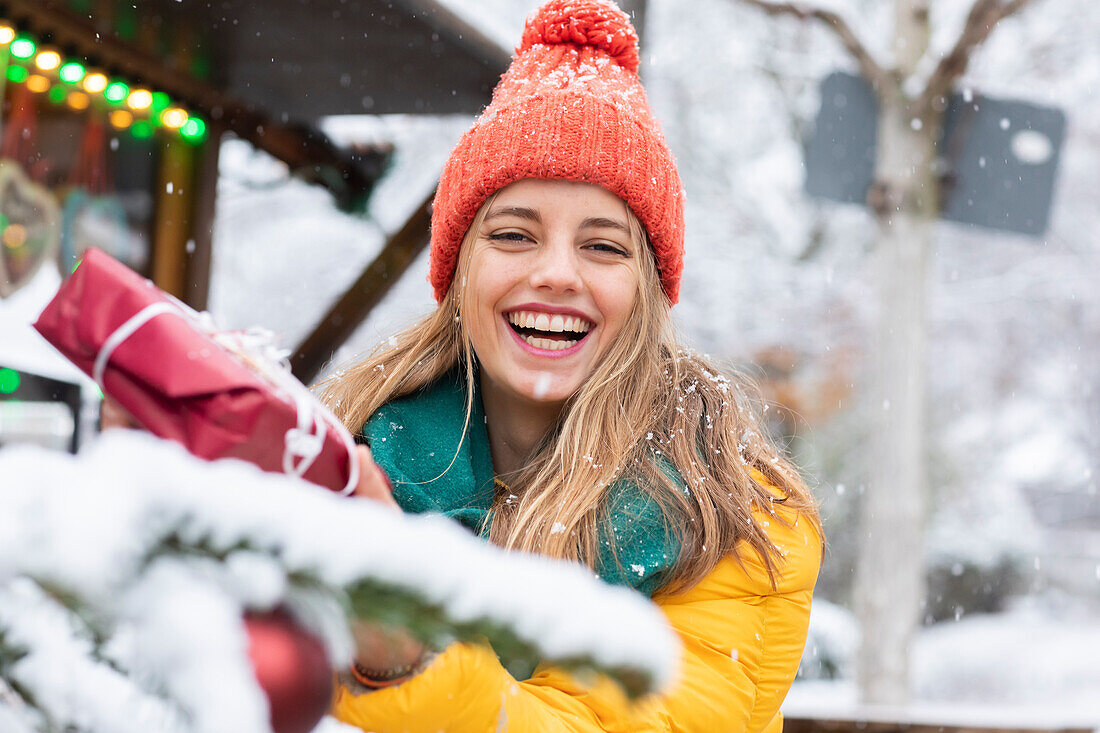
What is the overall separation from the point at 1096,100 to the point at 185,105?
305 inches

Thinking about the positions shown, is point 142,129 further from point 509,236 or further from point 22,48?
point 509,236

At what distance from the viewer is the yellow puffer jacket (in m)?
1.28

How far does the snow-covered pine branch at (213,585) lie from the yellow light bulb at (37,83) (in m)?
3.09

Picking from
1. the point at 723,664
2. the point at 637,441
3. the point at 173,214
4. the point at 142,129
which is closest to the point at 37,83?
the point at 142,129

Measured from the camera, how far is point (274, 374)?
2.34 feet

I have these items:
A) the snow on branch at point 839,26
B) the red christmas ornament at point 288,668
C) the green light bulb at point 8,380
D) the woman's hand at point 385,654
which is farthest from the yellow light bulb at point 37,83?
the snow on branch at point 839,26

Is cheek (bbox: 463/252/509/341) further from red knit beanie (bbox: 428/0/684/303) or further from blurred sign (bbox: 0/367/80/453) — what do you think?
blurred sign (bbox: 0/367/80/453)

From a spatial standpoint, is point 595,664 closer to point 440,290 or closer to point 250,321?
point 440,290

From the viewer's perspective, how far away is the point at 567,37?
73.5 inches

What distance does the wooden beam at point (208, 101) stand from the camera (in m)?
2.86

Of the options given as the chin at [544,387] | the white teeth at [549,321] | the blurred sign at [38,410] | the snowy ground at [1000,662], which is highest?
the white teeth at [549,321]

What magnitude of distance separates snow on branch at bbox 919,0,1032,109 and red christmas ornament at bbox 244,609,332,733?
5083 mm

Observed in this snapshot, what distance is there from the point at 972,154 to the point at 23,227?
4.38 metres

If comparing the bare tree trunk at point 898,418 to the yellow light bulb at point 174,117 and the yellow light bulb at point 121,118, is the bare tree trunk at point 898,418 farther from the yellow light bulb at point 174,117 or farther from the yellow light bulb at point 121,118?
the yellow light bulb at point 121,118
